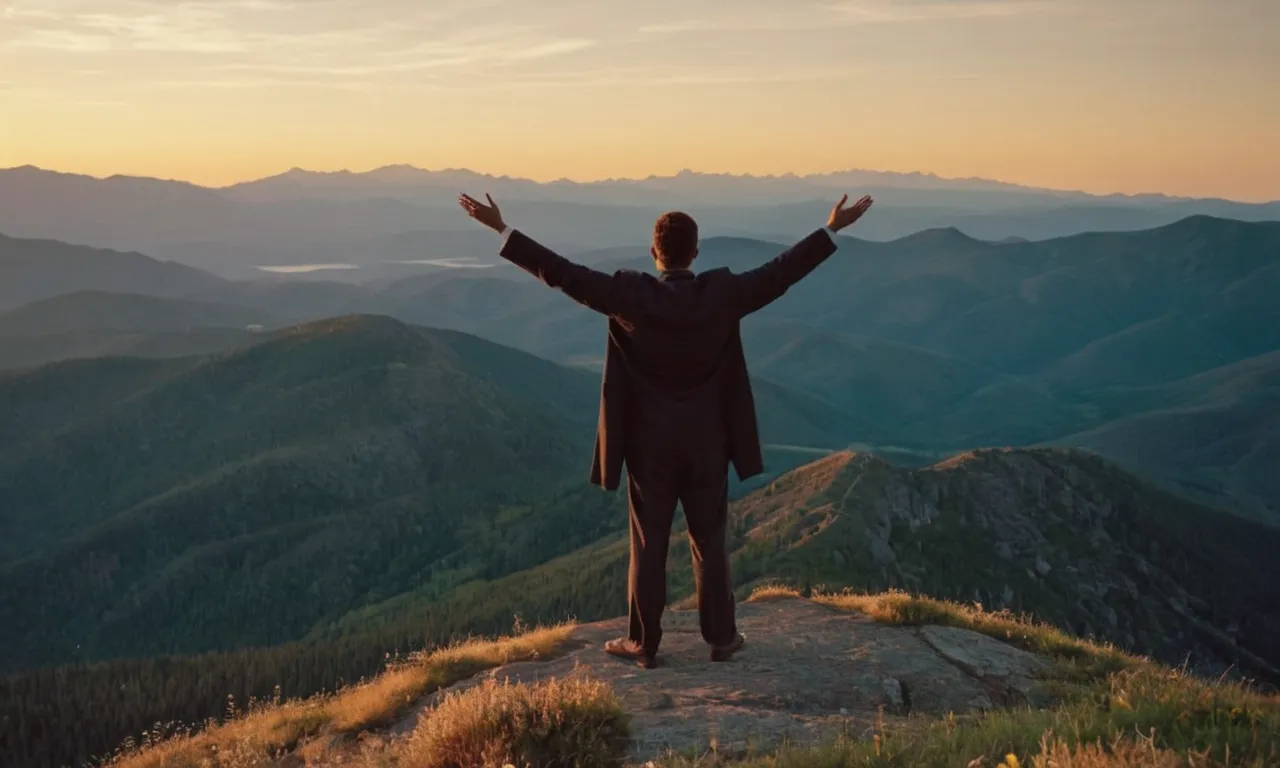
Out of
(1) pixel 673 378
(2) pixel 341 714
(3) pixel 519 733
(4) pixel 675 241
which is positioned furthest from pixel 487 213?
(2) pixel 341 714

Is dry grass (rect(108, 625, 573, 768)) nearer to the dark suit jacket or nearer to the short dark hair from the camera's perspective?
the dark suit jacket

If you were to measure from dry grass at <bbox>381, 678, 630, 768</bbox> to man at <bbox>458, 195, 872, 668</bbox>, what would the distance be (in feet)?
7.06

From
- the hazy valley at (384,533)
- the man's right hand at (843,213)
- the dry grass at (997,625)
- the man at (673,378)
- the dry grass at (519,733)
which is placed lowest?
the hazy valley at (384,533)

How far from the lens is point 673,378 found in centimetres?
891

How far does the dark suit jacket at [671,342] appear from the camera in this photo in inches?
338

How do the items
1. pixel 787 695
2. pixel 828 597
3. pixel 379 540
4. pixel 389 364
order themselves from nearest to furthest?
pixel 787 695, pixel 828 597, pixel 379 540, pixel 389 364

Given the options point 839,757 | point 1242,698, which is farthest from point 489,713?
point 1242,698

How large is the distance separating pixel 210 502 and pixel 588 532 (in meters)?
56.3

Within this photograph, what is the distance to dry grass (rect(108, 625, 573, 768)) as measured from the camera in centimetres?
937

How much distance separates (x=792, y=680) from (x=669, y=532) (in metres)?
1.81

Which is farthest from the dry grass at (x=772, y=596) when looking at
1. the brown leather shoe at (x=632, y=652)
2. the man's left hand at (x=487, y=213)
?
the man's left hand at (x=487, y=213)

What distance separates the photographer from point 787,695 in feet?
27.9

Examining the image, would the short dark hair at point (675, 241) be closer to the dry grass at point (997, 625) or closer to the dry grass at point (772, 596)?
the dry grass at point (997, 625)

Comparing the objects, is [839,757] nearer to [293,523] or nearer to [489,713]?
[489,713]
